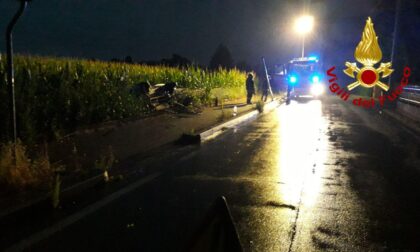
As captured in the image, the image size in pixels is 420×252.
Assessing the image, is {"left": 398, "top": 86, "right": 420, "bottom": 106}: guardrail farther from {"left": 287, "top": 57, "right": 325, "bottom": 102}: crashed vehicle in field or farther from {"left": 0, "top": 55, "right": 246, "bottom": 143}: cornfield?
{"left": 287, "top": 57, "right": 325, "bottom": 102}: crashed vehicle in field

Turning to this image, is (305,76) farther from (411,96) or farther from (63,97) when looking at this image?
(63,97)

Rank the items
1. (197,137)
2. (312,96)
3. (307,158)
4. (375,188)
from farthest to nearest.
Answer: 1. (312,96)
2. (197,137)
3. (307,158)
4. (375,188)

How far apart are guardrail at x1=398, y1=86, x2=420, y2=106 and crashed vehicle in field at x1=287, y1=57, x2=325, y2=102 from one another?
1476 cm

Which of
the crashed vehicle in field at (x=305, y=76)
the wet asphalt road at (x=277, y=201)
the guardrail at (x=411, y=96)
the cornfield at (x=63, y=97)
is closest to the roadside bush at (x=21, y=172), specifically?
the wet asphalt road at (x=277, y=201)

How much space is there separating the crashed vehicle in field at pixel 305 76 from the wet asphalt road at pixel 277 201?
85.4 ft

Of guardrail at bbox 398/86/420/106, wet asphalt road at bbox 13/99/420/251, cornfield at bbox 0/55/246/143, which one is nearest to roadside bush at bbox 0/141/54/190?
wet asphalt road at bbox 13/99/420/251

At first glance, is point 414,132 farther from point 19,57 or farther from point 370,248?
point 19,57

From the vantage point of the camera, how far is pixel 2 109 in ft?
28.2

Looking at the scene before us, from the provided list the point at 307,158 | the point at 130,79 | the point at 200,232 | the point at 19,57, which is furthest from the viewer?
the point at 130,79

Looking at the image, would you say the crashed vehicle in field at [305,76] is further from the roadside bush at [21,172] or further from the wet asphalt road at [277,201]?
the roadside bush at [21,172]

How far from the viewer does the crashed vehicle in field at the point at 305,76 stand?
1447 inches

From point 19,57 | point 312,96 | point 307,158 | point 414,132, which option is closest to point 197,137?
point 307,158

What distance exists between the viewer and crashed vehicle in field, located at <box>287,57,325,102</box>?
1447 inches

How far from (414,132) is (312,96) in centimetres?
2314
